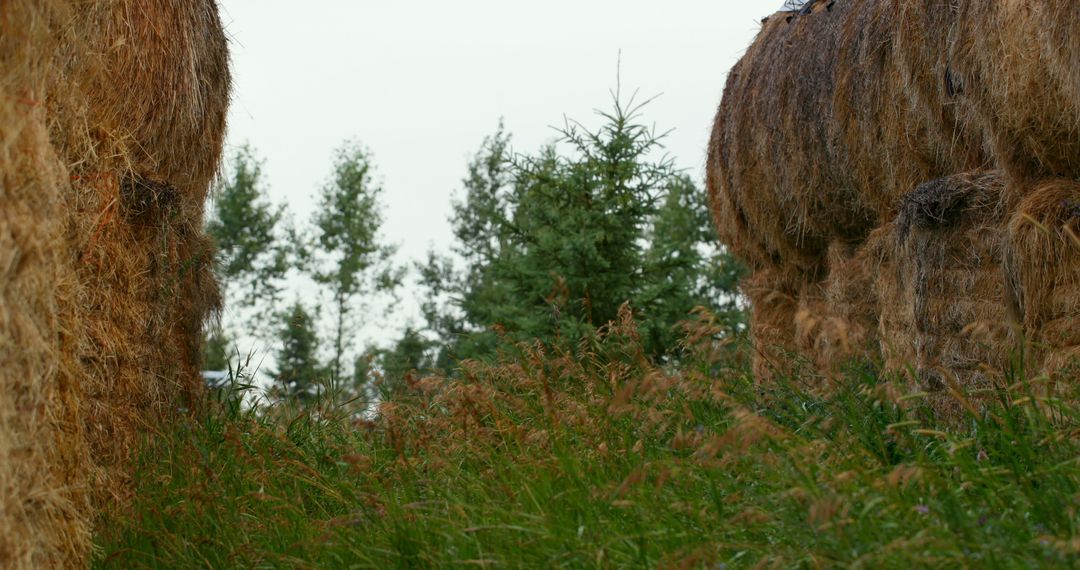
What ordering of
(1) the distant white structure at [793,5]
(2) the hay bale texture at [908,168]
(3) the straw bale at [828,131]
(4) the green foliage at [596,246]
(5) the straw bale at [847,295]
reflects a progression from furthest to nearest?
(4) the green foliage at [596,246] → (1) the distant white structure at [793,5] → (5) the straw bale at [847,295] → (3) the straw bale at [828,131] → (2) the hay bale texture at [908,168]

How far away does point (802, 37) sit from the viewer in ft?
29.8

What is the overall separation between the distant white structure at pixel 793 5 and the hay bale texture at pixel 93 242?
16.4 feet

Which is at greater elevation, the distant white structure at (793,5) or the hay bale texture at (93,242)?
the distant white structure at (793,5)

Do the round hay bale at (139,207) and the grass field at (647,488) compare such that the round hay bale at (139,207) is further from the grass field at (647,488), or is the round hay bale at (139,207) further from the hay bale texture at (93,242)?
the grass field at (647,488)

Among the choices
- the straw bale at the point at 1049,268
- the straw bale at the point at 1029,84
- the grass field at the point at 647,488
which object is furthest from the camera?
the straw bale at the point at 1049,268

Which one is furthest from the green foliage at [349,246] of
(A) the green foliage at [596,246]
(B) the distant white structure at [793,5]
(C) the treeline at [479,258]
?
(B) the distant white structure at [793,5]

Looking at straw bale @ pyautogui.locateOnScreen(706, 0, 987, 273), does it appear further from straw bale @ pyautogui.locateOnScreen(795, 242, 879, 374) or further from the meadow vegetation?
the meadow vegetation

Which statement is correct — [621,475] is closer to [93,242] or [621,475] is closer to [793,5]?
[93,242]

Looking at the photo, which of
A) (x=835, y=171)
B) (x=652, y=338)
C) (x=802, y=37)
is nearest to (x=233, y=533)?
(x=835, y=171)

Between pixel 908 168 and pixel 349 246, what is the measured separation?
30662 millimetres

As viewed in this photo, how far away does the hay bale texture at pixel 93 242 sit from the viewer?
3041mm

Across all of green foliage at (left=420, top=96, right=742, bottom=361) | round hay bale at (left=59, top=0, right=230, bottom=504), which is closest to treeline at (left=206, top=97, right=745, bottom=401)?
green foliage at (left=420, top=96, right=742, bottom=361)

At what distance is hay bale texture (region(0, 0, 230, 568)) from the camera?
120 inches

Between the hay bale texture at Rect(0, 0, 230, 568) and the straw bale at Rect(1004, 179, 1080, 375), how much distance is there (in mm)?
3925
